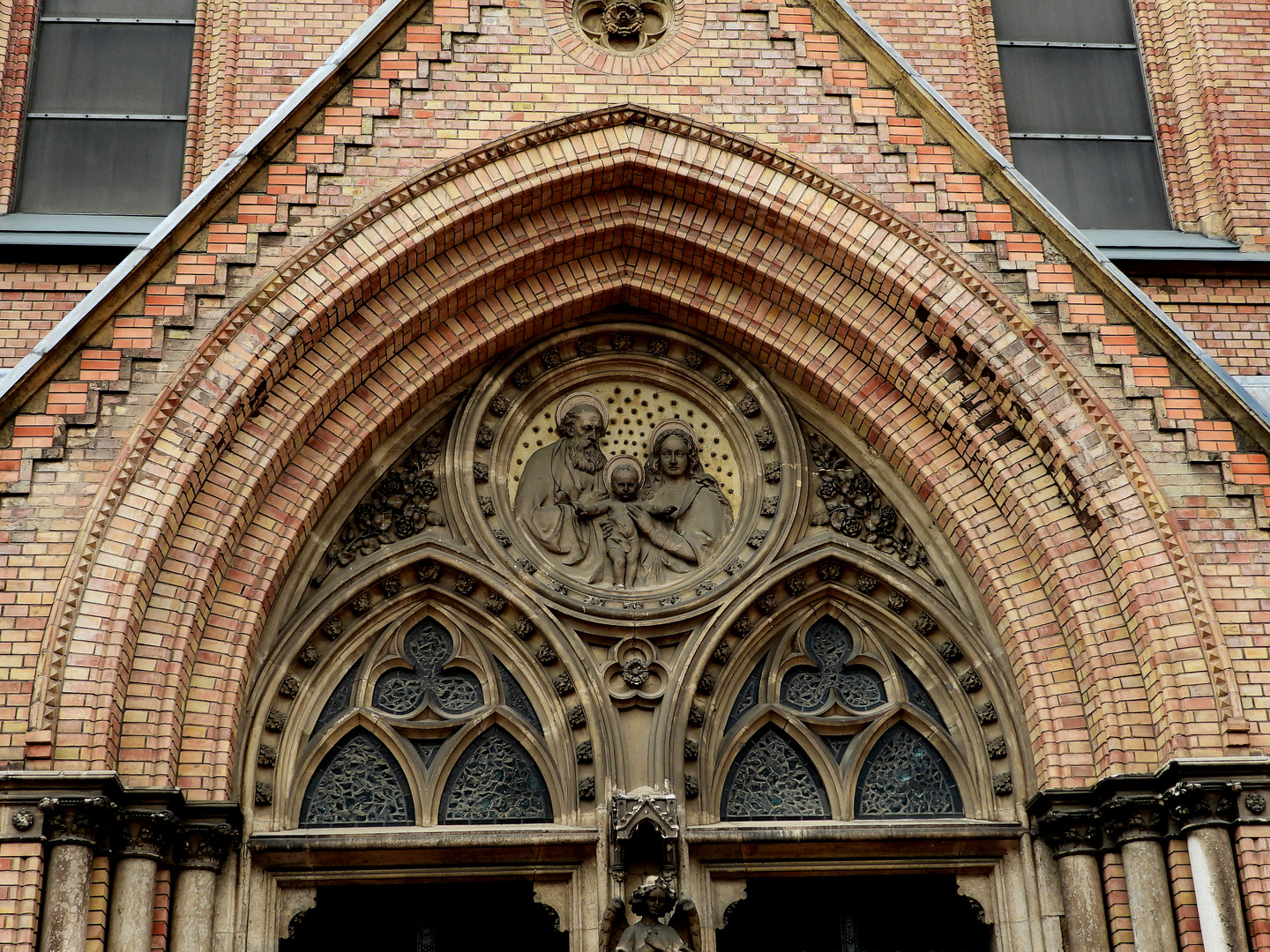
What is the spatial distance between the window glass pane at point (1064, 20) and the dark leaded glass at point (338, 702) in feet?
22.8

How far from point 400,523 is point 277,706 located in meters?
1.32

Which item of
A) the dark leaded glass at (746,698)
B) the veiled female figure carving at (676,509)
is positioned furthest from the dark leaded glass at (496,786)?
the veiled female figure carving at (676,509)

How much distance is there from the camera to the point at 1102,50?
12430 millimetres

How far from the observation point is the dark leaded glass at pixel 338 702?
9.47 metres

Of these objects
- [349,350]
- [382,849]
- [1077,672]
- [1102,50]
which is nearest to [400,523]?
[349,350]

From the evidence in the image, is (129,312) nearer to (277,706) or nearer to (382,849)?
(277,706)

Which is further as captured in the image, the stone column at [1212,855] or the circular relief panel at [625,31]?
the circular relief panel at [625,31]

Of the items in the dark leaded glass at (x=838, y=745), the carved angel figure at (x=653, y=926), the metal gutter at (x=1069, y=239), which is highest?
the metal gutter at (x=1069, y=239)

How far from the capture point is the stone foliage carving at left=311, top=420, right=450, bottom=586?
32.1 ft

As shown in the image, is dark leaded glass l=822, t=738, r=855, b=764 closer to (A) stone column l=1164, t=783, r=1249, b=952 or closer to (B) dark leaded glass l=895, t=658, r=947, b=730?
(B) dark leaded glass l=895, t=658, r=947, b=730

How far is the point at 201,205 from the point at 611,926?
4.58 metres

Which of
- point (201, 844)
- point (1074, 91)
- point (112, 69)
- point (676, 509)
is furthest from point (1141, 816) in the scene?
point (112, 69)

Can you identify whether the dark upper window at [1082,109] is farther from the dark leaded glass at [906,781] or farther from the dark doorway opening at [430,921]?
the dark doorway opening at [430,921]

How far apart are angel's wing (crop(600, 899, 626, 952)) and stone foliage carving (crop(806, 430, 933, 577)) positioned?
2.70 m
